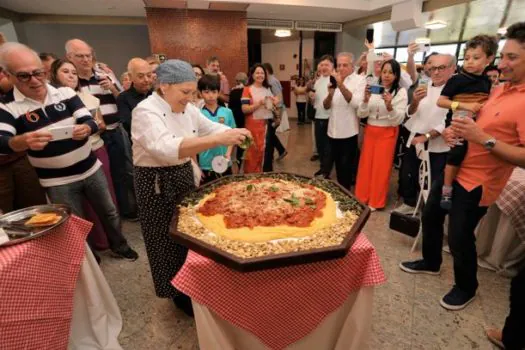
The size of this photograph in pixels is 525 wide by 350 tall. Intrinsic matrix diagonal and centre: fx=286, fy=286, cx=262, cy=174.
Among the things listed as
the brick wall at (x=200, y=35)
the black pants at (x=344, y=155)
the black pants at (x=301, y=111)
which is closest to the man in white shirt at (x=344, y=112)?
the black pants at (x=344, y=155)

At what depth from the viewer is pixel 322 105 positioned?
4.05 metres

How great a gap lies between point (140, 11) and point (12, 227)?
712 cm

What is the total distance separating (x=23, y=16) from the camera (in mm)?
6793

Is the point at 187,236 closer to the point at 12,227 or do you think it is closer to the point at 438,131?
the point at 12,227

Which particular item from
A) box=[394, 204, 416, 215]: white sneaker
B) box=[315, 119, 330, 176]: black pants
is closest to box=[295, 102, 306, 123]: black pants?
box=[315, 119, 330, 176]: black pants

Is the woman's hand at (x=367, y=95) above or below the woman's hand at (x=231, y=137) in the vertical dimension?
above

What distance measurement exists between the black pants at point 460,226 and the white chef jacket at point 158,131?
164 cm

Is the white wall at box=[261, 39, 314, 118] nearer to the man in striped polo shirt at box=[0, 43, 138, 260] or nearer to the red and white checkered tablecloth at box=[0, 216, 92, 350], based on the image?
the man in striped polo shirt at box=[0, 43, 138, 260]

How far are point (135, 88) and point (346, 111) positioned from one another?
229 centimetres

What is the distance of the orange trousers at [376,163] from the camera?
306 centimetres

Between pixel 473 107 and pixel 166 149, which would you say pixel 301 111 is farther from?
pixel 166 149

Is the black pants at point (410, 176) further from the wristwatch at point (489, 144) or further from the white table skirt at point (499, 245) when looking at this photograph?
the wristwatch at point (489, 144)

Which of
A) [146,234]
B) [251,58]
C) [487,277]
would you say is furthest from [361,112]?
[251,58]

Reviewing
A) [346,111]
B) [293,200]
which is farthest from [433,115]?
[293,200]
